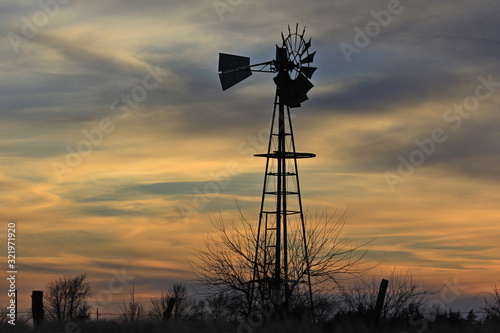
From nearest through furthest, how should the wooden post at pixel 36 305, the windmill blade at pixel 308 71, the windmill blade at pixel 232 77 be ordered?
1. the wooden post at pixel 36 305
2. the windmill blade at pixel 232 77
3. the windmill blade at pixel 308 71

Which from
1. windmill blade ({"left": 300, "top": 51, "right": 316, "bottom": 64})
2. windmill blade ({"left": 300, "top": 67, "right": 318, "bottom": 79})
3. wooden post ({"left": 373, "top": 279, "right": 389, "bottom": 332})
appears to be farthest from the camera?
windmill blade ({"left": 300, "top": 51, "right": 316, "bottom": 64})

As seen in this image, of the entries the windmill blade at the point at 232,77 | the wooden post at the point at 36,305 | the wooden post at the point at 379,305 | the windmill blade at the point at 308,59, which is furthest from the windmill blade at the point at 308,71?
the wooden post at the point at 36,305

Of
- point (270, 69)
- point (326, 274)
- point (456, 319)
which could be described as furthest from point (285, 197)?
point (456, 319)

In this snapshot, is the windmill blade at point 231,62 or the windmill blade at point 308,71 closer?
the windmill blade at point 231,62

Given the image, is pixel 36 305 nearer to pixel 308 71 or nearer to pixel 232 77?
pixel 232 77

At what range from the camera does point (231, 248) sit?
101 ft

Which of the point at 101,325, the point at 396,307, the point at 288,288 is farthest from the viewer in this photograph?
the point at 288,288

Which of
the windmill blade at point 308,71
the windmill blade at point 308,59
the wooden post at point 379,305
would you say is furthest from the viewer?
the windmill blade at point 308,59

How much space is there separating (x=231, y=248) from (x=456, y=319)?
11649 mm

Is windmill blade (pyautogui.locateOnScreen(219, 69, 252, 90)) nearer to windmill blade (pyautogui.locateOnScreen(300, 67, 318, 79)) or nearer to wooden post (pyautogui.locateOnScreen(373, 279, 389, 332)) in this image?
windmill blade (pyautogui.locateOnScreen(300, 67, 318, 79))

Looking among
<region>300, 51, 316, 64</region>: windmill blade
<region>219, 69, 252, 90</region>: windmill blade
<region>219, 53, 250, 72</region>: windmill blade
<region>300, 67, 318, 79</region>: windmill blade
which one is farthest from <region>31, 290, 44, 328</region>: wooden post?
<region>300, 51, 316, 64</region>: windmill blade

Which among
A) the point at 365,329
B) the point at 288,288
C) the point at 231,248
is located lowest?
the point at 365,329

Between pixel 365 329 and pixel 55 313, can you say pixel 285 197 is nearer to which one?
pixel 365 329

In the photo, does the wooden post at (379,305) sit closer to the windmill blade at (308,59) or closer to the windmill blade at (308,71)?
the windmill blade at (308,71)
